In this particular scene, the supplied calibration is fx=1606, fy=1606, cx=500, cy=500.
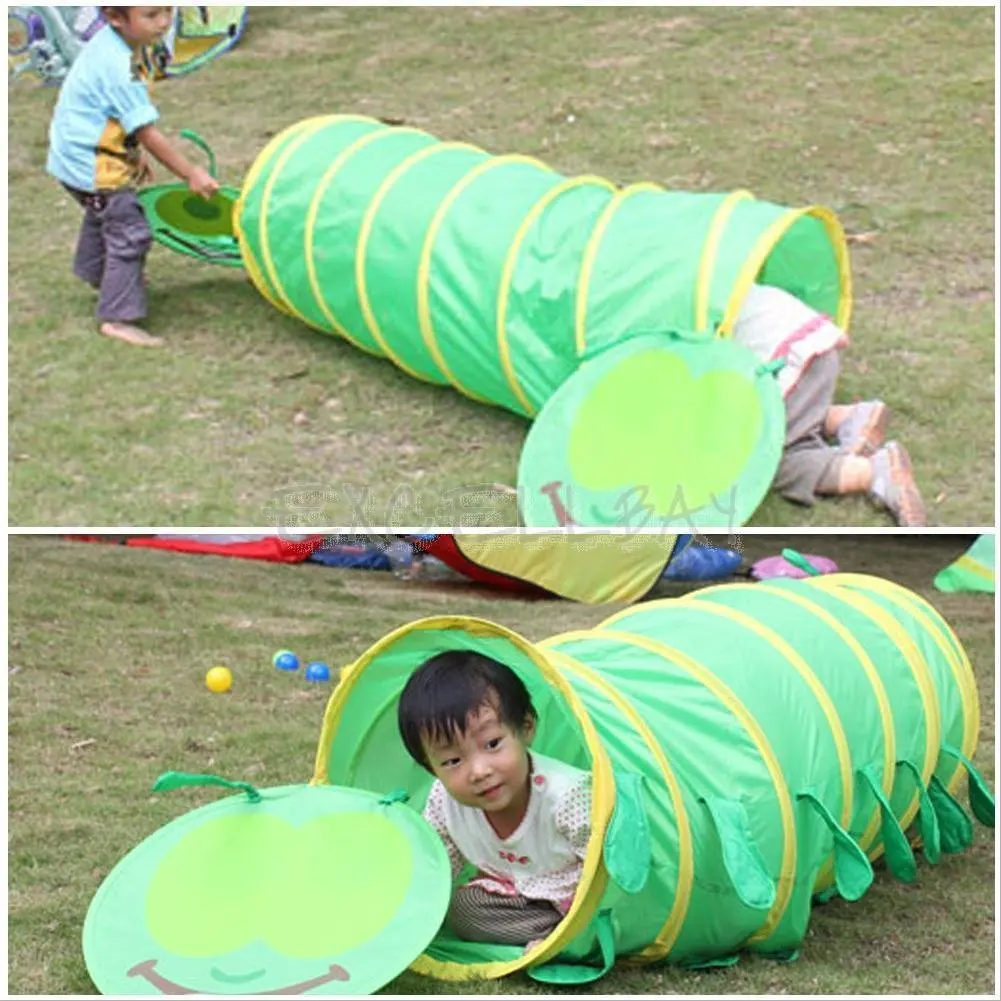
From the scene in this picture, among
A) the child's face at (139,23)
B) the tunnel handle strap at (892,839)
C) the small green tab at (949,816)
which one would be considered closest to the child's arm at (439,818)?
the tunnel handle strap at (892,839)

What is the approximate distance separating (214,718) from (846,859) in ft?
7.11

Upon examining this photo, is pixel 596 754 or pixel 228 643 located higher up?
pixel 596 754

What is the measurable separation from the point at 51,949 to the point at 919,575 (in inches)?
183

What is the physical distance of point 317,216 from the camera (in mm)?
5590

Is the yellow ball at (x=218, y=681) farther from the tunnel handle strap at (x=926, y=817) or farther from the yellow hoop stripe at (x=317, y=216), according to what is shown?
the tunnel handle strap at (x=926, y=817)

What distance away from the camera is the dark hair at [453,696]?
10.9 ft

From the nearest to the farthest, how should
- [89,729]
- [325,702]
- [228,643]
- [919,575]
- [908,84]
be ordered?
[89,729] < [325,702] < [228,643] < [919,575] < [908,84]

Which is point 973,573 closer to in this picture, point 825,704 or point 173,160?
point 825,704

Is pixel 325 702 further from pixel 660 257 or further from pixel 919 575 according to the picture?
pixel 919 575

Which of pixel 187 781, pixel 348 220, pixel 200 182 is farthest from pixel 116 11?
pixel 187 781

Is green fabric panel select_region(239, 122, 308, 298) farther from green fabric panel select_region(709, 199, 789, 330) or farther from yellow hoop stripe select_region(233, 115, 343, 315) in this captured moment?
green fabric panel select_region(709, 199, 789, 330)

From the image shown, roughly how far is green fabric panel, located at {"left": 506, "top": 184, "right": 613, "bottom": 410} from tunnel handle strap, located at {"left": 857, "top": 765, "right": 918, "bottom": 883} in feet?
5.88

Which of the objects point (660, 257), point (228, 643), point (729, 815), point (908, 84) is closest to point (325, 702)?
point (228, 643)

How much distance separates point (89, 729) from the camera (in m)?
4.75
